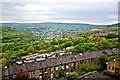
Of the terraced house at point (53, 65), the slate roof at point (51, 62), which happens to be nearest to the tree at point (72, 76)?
the terraced house at point (53, 65)

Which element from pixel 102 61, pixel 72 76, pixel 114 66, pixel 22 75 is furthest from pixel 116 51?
pixel 22 75

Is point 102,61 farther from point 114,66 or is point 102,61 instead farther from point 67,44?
point 67,44

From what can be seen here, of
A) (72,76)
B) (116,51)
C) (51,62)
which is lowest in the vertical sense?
(72,76)

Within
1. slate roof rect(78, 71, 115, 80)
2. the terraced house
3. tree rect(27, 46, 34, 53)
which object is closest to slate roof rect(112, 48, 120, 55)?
the terraced house

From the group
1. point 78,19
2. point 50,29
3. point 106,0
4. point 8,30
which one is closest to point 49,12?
point 50,29

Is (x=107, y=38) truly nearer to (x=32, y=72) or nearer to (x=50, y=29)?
(x=50, y=29)

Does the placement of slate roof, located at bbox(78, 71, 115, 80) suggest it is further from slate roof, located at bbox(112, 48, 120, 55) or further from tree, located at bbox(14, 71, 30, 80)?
tree, located at bbox(14, 71, 30, 80)

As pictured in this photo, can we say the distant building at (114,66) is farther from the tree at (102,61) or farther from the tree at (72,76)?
the tree at (72,76)
